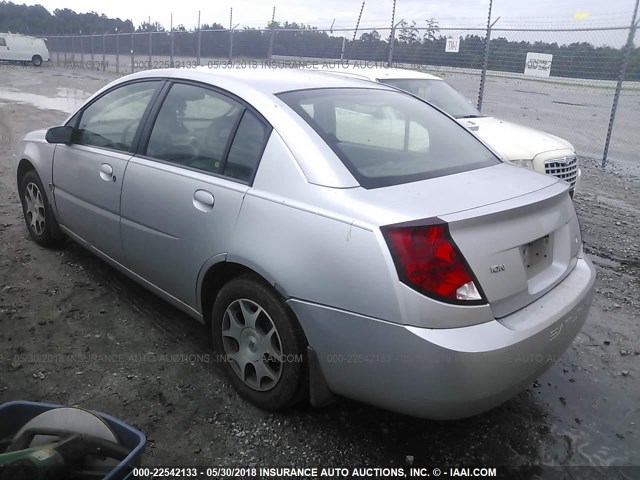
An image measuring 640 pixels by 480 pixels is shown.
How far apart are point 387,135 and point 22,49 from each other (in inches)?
1613

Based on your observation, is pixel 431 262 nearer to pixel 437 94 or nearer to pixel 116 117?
pixel 116 117

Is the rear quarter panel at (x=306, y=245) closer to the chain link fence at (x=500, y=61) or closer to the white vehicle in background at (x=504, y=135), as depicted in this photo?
the white vehicle in background at (x=504, y=135)

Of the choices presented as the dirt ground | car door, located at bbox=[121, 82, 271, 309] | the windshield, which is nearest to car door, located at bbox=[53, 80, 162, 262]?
car door, located at bbox=[121, 82, 271, 309]

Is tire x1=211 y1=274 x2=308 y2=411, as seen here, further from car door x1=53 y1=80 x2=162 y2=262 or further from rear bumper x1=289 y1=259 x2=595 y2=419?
car door x1=53 y1=80 x2=162 y2=262

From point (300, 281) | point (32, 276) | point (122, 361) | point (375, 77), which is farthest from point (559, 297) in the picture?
point (375, 77)

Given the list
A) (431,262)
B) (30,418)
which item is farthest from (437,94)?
(30,418)

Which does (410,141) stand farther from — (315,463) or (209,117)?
(315,463)

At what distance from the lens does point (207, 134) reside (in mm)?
3029

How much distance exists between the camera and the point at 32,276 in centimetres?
417

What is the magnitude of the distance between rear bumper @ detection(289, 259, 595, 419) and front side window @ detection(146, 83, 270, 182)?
0.87 m

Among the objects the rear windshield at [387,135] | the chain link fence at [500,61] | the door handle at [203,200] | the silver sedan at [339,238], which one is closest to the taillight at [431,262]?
the silver sedan at [339,238]

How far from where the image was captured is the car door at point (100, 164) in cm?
349

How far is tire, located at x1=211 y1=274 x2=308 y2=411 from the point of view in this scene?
246 cm

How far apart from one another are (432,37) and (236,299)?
11.4 m
